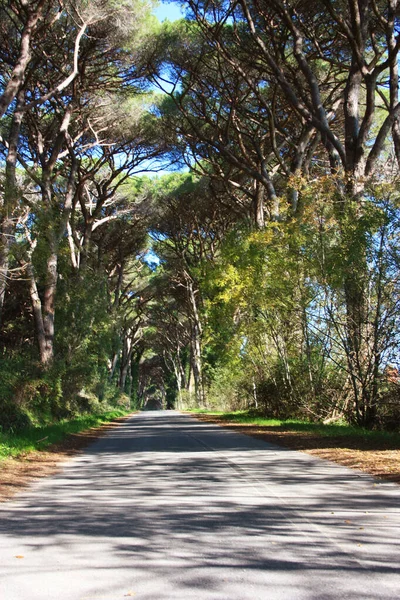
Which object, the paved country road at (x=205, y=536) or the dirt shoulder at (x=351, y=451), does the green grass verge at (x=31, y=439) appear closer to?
the paved country road at (x=205, y=536)

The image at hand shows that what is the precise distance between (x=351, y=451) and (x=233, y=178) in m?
16.3

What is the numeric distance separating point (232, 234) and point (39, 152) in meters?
6.98

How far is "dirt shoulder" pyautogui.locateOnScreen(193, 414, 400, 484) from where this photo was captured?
306 inches

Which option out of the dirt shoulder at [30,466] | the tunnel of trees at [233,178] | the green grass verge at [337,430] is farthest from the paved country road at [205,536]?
the tunnel of trees at [233,178]

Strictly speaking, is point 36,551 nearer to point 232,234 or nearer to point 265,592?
point 265,592

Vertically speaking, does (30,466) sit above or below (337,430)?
below

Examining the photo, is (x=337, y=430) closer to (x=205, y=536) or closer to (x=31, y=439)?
(x=31, y=439)

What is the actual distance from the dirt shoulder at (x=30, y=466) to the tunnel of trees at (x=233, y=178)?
1680 millimetres

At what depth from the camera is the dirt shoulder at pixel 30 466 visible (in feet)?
24.2

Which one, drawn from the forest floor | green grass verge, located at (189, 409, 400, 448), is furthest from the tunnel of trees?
the forest floor

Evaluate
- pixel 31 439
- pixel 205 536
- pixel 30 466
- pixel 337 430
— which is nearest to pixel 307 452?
pixel 337 430

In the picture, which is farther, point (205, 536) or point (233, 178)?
point (233, 178)

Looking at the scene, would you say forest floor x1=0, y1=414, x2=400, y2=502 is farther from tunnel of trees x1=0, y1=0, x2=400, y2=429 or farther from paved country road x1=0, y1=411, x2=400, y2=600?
A: tunnel of trees x1=0, y1=0, x2=400, y2=429

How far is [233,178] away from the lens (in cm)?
2405
